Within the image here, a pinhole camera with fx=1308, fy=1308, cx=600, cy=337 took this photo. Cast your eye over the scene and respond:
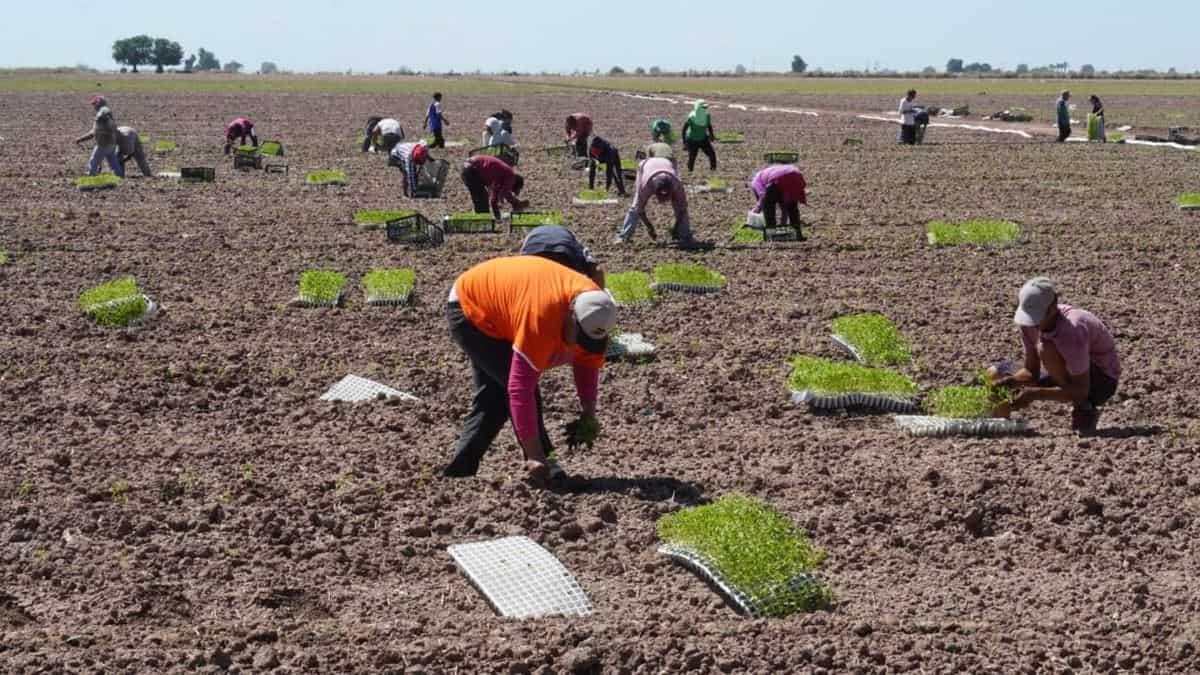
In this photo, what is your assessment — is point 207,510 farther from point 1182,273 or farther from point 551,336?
point 1182,273

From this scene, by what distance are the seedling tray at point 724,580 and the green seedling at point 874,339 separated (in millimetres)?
3652

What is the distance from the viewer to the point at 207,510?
5969mm

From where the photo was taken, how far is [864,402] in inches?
305

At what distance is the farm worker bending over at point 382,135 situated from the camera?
71.7ft

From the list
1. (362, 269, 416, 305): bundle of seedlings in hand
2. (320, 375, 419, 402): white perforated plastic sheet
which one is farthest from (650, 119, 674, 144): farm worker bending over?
(320, 375, 419, 402): white perforated plastic sheet

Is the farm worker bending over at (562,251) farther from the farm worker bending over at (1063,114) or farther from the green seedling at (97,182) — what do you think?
the farm worker bending over at (1063,114)

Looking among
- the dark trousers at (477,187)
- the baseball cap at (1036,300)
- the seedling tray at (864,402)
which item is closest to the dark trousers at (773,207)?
the dark trousers at (477,187)

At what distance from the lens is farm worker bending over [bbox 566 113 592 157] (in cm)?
2098

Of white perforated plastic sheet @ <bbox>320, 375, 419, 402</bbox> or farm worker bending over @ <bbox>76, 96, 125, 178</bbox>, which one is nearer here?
white perforated plastic sheet @ <bbox>320, 375, 419, 402</bbox>

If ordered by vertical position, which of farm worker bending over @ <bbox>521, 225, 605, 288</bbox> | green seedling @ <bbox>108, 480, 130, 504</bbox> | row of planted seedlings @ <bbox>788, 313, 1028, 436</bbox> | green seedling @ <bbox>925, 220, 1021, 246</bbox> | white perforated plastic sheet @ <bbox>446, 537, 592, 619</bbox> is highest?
farm worker bending over @ <bbox>521, 225, 605, 288</bbox>

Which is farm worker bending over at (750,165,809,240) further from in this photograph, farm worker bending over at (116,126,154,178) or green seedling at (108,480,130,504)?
farm worker bending over at (116,126,154,178)

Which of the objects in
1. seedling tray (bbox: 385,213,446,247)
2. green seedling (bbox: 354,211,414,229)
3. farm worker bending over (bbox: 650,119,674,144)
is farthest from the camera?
farm worker bending over (bbox: 650,119,674,144)

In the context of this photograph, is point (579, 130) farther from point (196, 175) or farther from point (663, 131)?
point (663, 131)

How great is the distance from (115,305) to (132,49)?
533 feet
